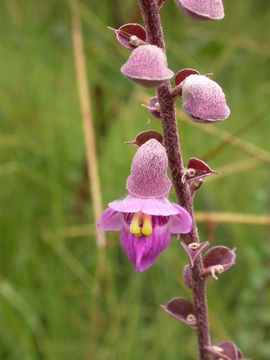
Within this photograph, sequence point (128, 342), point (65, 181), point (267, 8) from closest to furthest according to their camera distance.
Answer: point (128, 342) < point (65, 181) < point (267, 8)

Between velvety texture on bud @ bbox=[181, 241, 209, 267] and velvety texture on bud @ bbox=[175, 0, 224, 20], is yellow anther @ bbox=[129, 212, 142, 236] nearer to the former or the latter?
velvety texture on bud @ bbox=[181, 241, 209, 267]

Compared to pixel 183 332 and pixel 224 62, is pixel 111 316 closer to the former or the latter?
pixel 183 332

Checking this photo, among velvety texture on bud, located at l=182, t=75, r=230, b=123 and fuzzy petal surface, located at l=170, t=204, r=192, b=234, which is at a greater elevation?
velvety texture on bud, located at l=182, t=75, r=230, b=123

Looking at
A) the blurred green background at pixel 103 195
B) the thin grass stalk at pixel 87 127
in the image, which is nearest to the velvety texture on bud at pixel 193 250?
the blurred green background at pixel 103 195

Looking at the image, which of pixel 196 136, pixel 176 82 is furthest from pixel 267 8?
pixel 176 82

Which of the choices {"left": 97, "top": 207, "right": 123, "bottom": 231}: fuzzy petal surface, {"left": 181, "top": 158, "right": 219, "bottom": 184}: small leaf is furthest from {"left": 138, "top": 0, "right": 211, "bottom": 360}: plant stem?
{"left": 97, "top": 207, "right": 123, "bottom": 231}: fuzzy petal surface
